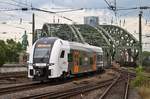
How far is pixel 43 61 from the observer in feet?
98.4

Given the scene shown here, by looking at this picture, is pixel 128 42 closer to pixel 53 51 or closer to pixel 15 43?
pixel 15 43

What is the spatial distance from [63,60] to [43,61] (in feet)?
7.02

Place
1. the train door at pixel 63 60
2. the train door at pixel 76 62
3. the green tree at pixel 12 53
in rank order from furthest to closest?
the green tree at pixel 12 53
the train door at pixel 76 62
the train door at pixel 63 60

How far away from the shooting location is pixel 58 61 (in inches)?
1198

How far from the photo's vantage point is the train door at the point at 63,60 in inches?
1220

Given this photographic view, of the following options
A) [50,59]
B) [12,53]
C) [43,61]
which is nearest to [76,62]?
[50,59]

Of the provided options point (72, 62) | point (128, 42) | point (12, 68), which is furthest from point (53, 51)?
point (128, 42)

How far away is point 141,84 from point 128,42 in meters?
129

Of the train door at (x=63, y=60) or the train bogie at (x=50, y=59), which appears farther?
the train door at (x=63, y=60)

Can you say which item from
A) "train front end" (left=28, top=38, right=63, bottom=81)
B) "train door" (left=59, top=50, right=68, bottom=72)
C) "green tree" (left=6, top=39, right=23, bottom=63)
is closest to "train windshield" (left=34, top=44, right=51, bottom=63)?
"train front end" (left=28, top=38, right=63, bottom=81)

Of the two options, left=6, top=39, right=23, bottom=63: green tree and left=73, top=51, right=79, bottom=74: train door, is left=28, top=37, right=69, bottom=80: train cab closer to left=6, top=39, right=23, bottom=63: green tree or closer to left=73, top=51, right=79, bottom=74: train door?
left=73, top=51, right=79, bottom=74: train door

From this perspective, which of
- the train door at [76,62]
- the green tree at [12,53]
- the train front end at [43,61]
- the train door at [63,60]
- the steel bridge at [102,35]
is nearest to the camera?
the train front end at [43,61]

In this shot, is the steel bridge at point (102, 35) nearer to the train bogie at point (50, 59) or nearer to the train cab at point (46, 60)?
the train bogie at point (50, 59)

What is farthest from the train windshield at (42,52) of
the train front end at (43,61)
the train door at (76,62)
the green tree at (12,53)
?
the green tree at (12,53)
